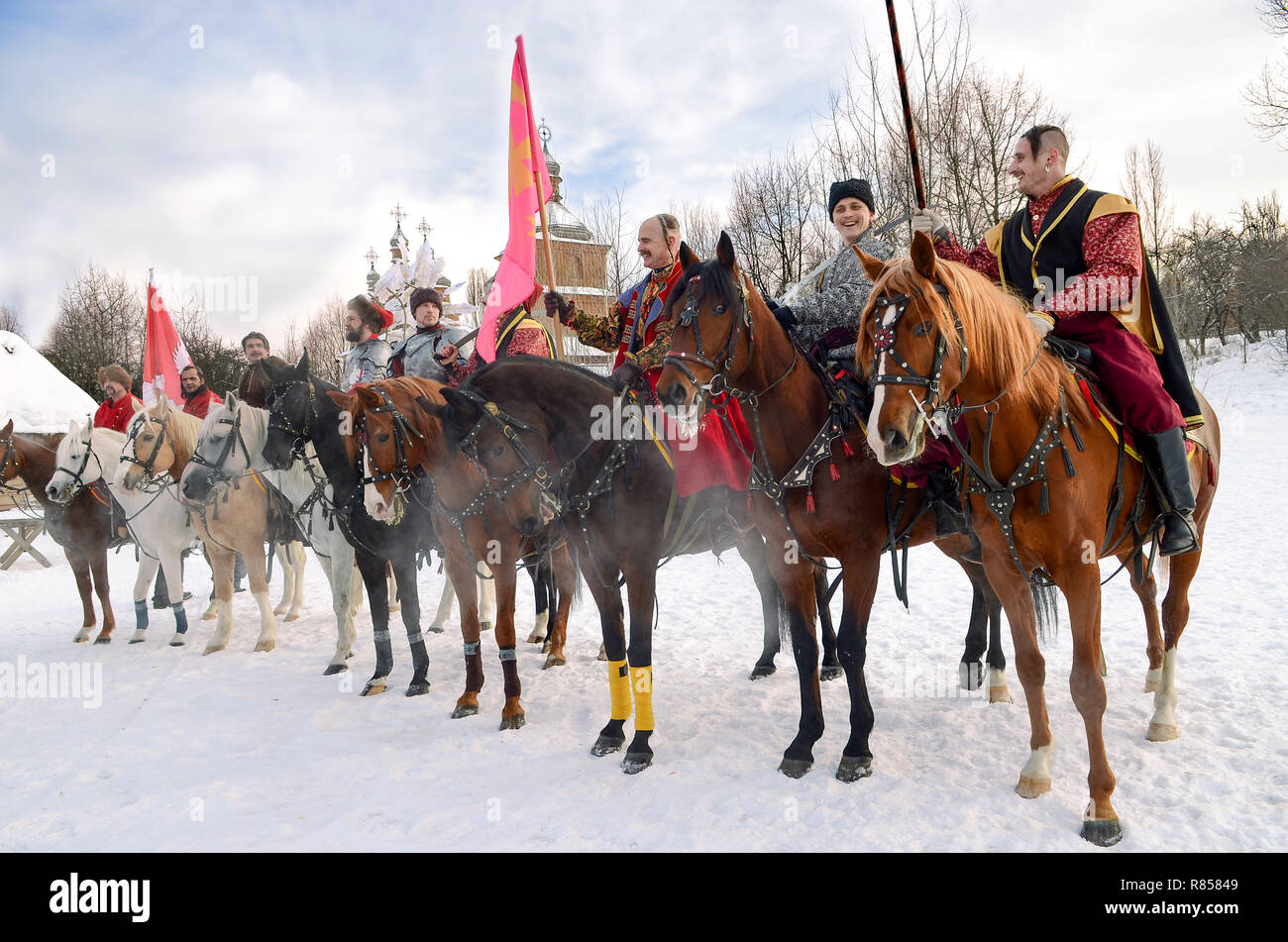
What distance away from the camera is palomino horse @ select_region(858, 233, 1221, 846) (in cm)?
284

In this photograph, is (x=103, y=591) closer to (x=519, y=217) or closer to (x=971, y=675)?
(x=519, y=217)

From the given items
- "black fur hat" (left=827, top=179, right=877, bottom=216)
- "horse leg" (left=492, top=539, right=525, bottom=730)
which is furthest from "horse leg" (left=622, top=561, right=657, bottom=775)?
"black fur hat" (left=827, top=179, right=877, bottom=216)

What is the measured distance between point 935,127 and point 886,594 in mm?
12330

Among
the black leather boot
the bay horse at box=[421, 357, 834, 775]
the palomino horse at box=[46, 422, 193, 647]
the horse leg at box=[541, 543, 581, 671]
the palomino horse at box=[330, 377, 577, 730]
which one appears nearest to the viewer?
the black leather boot

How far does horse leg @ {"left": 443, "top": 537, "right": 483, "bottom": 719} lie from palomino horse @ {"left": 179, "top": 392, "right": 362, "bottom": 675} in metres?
1.82

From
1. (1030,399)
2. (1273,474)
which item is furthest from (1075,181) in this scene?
(1273,474)

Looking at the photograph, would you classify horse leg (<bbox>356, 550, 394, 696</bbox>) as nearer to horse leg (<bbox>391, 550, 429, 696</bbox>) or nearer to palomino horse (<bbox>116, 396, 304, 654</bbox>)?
horse leg (<bbox>391, 550, 429, 696</bbox>)

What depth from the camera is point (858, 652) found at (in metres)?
3.96

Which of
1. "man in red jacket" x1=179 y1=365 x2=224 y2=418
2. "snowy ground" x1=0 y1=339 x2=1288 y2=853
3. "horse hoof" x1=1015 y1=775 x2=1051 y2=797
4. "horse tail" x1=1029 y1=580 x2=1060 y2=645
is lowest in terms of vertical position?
"snowy ground" x1=0 y1=339 x2=1288 y2=853

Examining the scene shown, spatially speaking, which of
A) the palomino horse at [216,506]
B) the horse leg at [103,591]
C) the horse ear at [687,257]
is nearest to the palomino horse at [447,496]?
the horse ear at [687,257]

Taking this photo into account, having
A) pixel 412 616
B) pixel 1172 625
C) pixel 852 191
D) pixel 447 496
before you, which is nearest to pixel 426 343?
pixel 447 496

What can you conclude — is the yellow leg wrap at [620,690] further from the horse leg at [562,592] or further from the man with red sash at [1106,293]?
the man with red sash at [1106,293]

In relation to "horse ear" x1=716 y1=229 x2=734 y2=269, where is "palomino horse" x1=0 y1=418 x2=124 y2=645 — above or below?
below

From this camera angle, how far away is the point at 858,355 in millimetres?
3125
